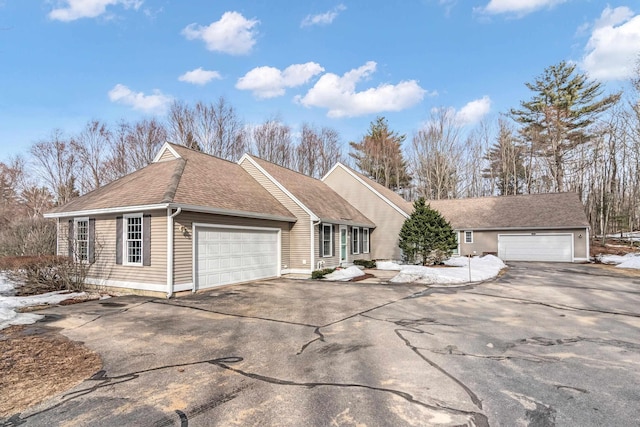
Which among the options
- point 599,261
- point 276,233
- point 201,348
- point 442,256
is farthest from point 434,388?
point 599,261

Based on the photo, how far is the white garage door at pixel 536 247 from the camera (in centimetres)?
2355

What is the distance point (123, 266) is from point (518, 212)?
84.6ft

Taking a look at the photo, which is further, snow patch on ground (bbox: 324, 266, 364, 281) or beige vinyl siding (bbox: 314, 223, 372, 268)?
beige vinyl siding (bbox: 314, 223, 372, 268)

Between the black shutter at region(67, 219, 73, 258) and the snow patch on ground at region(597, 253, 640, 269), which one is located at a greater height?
the black shutter at region(67, 219, 73, 258)

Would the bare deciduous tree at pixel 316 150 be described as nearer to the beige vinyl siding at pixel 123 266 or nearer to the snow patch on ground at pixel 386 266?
the snow patch on ground at pixel 386 266

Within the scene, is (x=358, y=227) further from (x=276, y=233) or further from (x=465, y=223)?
(x=465, y=223)

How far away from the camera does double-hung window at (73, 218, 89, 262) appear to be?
12203 mm

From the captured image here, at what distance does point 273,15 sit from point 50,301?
13367 mm

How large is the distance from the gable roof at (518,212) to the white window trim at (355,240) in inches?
294

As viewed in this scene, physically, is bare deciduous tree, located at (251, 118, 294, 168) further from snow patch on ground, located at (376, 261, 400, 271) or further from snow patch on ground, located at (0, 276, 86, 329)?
snow patch on ground, located at (0, 276, 86, 329)

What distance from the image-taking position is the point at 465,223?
2688cm

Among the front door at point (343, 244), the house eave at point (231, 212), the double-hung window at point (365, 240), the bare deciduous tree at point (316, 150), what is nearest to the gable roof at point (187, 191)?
the house eave at point (231, 212)

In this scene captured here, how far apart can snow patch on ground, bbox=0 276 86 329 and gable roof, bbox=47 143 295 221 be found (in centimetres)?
294

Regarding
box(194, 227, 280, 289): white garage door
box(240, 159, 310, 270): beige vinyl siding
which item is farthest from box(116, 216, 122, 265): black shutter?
box(240, 159, 310, 270): beige vinyl siding
